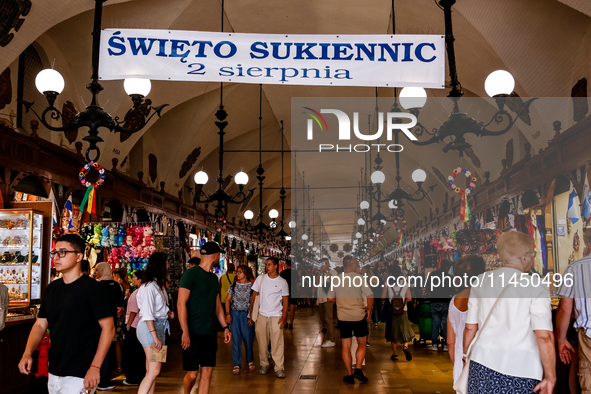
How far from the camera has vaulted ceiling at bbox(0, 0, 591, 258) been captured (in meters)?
8.01

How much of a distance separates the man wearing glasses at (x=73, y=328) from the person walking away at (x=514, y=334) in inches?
82.5

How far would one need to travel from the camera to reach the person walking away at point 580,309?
14.3 feet

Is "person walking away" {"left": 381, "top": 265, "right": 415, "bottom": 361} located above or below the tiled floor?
above

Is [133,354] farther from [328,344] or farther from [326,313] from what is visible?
[326,313]

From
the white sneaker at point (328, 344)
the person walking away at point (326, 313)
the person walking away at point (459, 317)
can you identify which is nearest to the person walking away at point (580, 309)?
the person walking away at point (459, 317)

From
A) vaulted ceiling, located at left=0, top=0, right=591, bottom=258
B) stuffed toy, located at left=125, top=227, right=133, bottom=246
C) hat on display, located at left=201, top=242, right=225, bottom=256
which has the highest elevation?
vaulted ceiling, located at left=0, top=0, right=591, bottom=258

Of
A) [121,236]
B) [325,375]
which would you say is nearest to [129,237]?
[121,236]

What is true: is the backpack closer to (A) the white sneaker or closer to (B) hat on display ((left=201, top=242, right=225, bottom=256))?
(A) the white sneaker

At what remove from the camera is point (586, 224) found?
311 inches

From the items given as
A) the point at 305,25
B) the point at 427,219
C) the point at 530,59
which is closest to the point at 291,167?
the point at 427,219

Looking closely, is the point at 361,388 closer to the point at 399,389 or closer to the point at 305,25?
the point at 399,389

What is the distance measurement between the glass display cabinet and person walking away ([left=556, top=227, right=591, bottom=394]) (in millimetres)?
5785

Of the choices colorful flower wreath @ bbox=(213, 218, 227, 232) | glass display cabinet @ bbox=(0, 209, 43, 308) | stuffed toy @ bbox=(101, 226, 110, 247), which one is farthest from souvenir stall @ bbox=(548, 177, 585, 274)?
glass display cabinet @ bbox=(0, 209, 43, 308)

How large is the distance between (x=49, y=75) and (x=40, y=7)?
8.90ft
